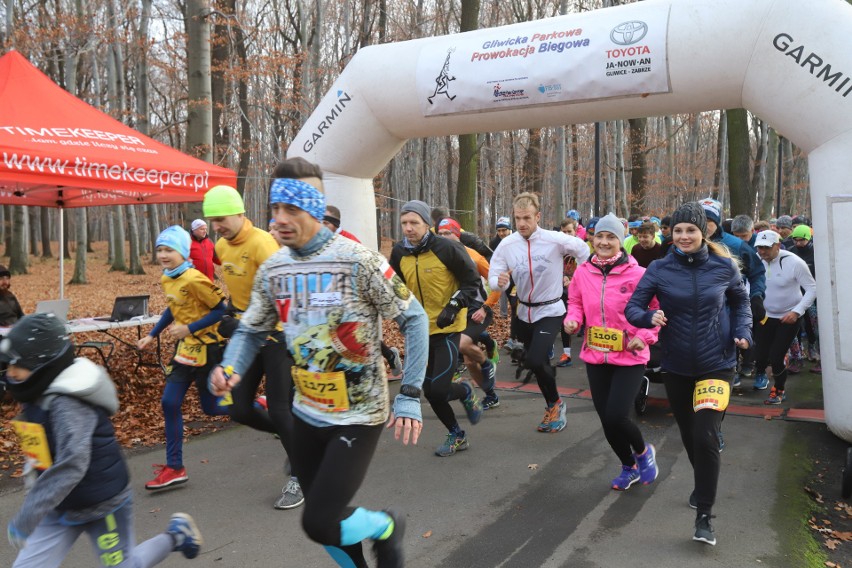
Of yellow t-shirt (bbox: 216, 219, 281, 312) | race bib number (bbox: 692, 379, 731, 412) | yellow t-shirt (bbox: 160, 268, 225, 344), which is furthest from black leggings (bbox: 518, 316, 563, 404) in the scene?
yellow t-shirt (bbox: 160, 268, 225, 344)

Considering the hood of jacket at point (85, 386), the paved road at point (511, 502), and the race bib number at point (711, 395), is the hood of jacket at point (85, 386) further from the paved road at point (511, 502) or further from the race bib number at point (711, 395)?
the race bib number at point (711, 395)

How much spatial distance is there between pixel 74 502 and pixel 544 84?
215 inches

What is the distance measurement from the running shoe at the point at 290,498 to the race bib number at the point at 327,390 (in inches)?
76.3

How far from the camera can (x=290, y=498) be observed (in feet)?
15.2

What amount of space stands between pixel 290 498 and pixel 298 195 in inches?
101

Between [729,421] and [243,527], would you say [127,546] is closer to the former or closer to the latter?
[243,527]

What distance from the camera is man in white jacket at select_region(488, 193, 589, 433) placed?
239 inches

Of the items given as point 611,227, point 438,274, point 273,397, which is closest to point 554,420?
point 438,274

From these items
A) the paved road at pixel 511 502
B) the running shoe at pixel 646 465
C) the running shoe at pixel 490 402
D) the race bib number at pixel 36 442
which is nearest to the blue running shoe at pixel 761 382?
the paved road at pixel 511 502

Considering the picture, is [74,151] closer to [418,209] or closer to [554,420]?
[418,209]

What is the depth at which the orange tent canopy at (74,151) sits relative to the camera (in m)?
6.16

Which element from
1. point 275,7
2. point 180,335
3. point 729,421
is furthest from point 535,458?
point 275,7

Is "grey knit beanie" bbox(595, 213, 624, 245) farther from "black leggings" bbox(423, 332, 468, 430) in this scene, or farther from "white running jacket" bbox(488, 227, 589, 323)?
"black leggings" bbox(423, 332, 468, 430)

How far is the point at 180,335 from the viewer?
476 centimetres
